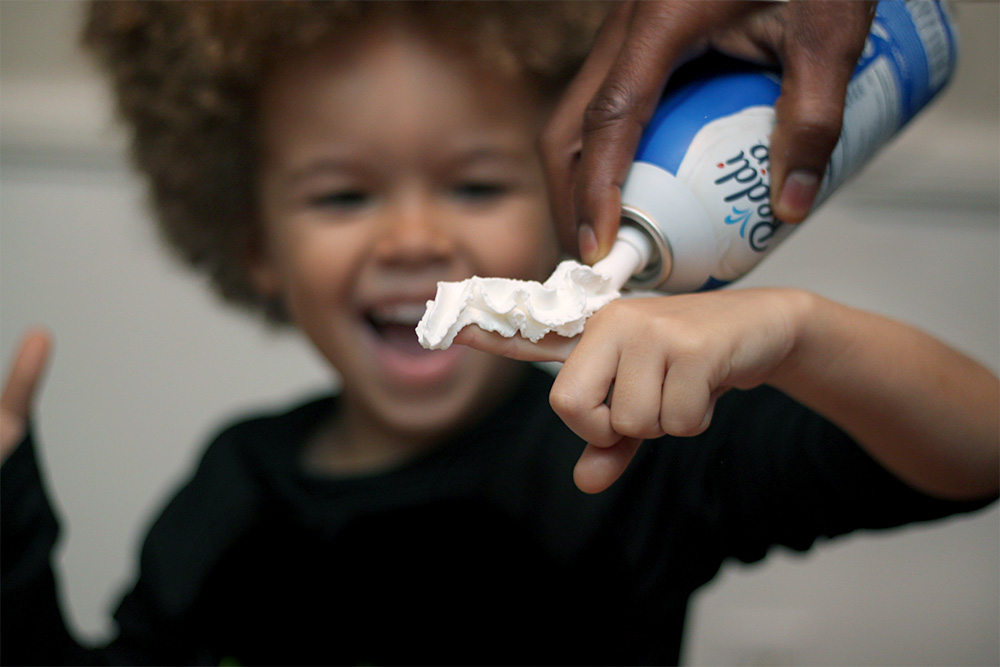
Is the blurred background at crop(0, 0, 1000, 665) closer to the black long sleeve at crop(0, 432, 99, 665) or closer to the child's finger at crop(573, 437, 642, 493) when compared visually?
the black long sleeve at crop(0, 432, 99, 665)

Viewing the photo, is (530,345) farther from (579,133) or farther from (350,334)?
(350,334)

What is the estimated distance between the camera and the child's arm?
233mm

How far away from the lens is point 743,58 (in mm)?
306

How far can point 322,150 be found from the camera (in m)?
0.50

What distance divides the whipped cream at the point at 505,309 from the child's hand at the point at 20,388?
0.38 m

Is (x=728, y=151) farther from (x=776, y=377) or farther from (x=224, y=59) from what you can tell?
(x=224, y=59)

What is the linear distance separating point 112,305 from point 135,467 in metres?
0.20

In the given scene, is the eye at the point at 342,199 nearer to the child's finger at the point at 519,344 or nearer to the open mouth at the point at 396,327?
the open mouth at the point at 396,327

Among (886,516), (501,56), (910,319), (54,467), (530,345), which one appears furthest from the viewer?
(54,467)

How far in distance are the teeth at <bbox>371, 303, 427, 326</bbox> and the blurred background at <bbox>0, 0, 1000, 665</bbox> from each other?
24 cm

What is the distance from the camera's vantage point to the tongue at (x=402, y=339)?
0.52 m

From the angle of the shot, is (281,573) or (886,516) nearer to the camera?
(886,516)

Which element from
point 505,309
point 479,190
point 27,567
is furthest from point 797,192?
point 27,567

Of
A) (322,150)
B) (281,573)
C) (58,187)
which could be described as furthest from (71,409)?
(322,150)
